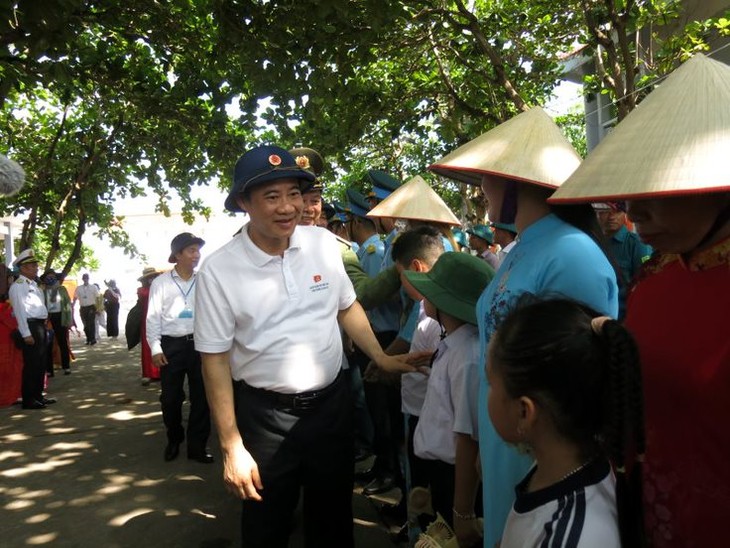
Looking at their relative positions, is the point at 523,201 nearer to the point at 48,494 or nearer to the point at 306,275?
the point at 306,275

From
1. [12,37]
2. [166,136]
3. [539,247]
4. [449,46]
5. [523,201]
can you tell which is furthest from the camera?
[166,136]

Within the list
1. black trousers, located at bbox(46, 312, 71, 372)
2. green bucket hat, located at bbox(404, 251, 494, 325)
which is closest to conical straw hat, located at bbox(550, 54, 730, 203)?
green bucket hat, located at bbox(404, 251, 494, 325)

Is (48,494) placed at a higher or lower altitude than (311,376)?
lower

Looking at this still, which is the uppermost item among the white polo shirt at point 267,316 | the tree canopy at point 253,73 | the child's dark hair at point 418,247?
the tree canopy at point 253,73

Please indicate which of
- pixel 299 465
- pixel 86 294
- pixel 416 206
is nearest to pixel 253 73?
pixel 416 206

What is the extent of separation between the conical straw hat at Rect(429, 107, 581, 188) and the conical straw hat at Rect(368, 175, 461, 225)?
5.72 feet

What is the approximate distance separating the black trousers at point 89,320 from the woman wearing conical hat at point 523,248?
50.0 ft

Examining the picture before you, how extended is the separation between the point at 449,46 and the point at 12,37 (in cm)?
580

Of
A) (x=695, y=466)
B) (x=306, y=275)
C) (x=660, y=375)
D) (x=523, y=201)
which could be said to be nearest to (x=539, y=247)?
(x=523, y=201)

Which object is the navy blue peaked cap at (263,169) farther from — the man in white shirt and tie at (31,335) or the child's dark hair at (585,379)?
the man in white shirt and tie at (31,335)

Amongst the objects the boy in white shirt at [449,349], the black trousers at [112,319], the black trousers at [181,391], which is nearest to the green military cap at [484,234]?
the black trousers at [181,391]

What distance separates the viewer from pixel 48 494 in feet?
14.6

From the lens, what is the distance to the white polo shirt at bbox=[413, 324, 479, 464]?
2.23 m

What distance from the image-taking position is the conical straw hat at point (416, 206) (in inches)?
149
